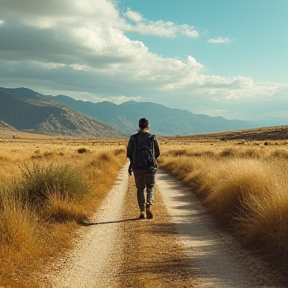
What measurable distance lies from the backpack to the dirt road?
5.15 feet

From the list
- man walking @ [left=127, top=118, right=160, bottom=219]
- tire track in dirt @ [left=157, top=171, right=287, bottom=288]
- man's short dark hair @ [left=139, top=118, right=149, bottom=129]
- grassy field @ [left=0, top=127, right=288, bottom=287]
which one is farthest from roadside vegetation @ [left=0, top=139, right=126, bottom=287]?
man's short dark hair @ [left=139, top=118, right=149, bottom=129]

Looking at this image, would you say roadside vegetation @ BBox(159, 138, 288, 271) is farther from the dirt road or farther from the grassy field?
the dirt road

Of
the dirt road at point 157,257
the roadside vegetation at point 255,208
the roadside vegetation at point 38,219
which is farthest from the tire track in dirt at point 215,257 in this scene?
the roadside vegetation at point 38,219

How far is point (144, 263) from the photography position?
6766 millimetres

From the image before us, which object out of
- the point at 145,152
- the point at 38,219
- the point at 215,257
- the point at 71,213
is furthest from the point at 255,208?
the point at 38,219

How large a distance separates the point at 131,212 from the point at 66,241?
12.9 feet

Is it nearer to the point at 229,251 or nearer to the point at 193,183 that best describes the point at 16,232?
the point at 229,251

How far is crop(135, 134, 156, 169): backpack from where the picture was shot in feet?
34.2

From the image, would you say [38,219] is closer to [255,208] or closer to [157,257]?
[157,257]

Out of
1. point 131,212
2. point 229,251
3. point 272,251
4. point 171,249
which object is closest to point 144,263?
point 171,249

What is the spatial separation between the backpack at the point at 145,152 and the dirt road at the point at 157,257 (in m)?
1.57

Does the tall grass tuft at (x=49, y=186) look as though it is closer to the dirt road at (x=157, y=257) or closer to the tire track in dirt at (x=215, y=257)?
the dirt road at (x=157, y=257)

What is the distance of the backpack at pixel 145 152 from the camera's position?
10422mm

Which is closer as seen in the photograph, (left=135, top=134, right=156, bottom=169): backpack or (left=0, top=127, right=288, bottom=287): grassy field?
(left=0, top=127, right=288, bottom=287): grassy field
